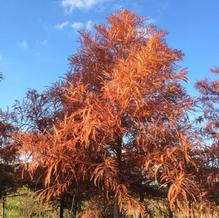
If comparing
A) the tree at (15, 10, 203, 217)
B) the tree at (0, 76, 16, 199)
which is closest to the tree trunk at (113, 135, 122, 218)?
the tree at (15, 10, 203, 217)

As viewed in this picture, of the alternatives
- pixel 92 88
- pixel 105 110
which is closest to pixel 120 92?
pixel 105 110

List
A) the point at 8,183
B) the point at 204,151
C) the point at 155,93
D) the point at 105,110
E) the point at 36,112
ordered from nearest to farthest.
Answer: the point at 105,110, the point at 155,93, the point at 204,151, the point at 36,112, the point at 8,183

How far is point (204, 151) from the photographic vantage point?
337 inches

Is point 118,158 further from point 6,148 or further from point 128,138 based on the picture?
point 6,148

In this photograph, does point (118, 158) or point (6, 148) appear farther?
point (6, 148)

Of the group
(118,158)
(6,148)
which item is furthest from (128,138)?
(6,148)

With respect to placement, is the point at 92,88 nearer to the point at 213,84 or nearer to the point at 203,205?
the point at 203,205

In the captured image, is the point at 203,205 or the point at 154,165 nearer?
the point at 154,165

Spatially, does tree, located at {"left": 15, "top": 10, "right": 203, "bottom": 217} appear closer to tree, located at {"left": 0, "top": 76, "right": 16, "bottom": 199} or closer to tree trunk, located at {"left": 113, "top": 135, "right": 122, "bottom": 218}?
tree trunk, located at {"left": 113, "top": 135, "right": 122, "bottom": 218}

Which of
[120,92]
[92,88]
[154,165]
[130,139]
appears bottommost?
[154,165]

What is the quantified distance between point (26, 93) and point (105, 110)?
12.0ft

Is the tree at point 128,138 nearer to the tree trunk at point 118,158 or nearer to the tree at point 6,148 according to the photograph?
the tree trunk at point 118,158

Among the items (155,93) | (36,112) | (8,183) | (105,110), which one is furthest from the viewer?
(8,183)

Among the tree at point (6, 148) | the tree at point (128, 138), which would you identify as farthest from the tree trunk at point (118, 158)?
the tree at point (6, 148)
